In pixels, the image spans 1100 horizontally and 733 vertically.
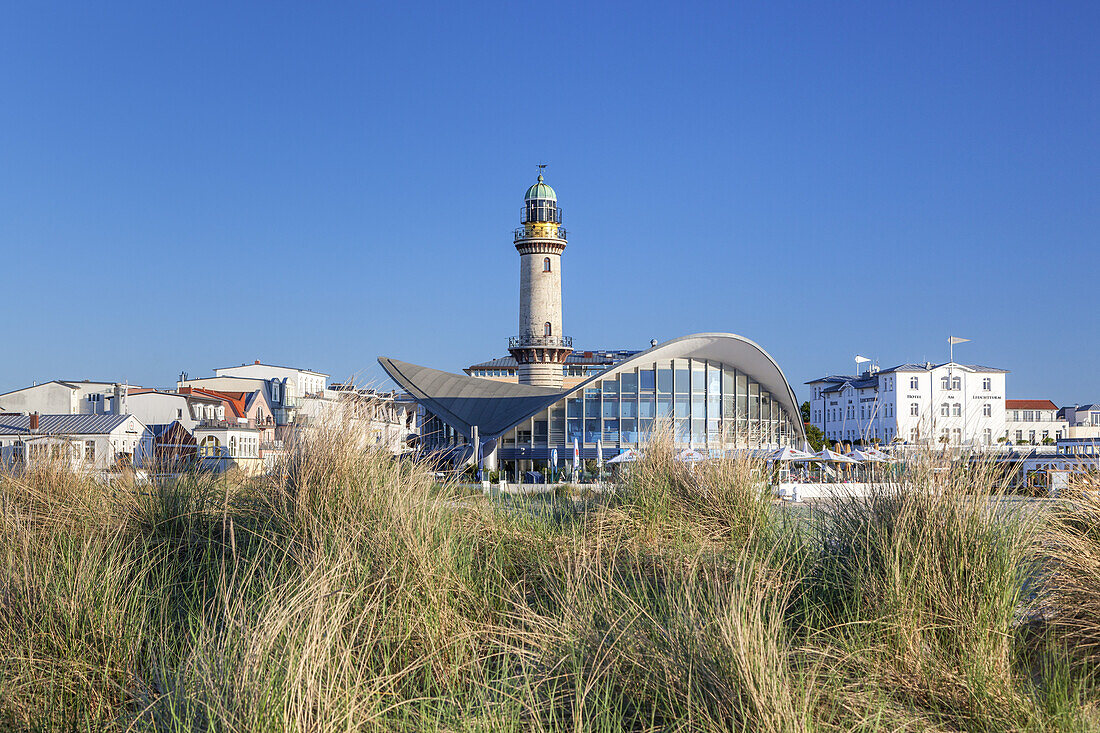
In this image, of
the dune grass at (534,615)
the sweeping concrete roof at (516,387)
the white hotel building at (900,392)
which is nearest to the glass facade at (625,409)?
the sweeping concrete roof at (516,387)

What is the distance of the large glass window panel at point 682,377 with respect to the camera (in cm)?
3597

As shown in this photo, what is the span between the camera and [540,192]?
53656 millimetres

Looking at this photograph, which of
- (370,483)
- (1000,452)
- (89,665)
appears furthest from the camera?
(1000,452)

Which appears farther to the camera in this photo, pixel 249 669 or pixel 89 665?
pixel 89 665

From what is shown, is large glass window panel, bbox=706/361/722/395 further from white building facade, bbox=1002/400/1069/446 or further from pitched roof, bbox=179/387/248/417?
white building facade, bbox=1002/400/1069/446

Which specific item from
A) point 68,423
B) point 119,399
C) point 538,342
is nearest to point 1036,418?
point 538,342

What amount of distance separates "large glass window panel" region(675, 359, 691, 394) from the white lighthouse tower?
53.6 ft

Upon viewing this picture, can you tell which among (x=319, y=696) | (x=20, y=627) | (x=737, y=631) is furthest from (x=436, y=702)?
(x=20, y=627)

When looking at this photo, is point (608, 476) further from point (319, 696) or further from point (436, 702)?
point (319, 696)

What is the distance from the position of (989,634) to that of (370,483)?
3.46 metres

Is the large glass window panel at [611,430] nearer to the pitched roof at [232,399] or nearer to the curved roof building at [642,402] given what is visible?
the curved roof building at [642,402]

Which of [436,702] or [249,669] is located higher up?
[249,669]

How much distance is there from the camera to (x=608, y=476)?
27.5 feet

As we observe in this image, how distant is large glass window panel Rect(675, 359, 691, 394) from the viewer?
35969mm
